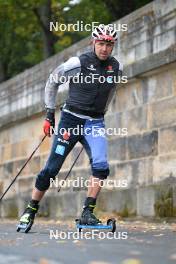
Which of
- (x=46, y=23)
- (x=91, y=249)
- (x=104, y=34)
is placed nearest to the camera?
(x=91, y=249)

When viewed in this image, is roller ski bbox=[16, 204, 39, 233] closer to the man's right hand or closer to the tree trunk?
the man's right hand

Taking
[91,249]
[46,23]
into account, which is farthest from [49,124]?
[46,23]

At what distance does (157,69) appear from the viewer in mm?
9156

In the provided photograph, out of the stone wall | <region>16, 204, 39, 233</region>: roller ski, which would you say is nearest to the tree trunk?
the stone wall

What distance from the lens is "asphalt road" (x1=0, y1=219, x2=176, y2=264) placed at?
14.0 ft

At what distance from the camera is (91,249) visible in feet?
16.0

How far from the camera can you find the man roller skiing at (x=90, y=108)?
6543mm

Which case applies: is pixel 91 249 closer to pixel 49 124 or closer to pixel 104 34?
pixel 49 124

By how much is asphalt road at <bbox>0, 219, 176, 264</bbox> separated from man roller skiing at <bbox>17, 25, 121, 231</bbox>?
612 mm

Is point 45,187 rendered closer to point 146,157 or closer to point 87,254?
point 87,254

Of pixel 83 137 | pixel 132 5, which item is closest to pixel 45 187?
pixel 83 137

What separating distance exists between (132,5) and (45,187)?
315 inches

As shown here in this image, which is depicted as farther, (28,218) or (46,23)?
(46,23)

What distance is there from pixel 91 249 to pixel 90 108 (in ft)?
6.86
